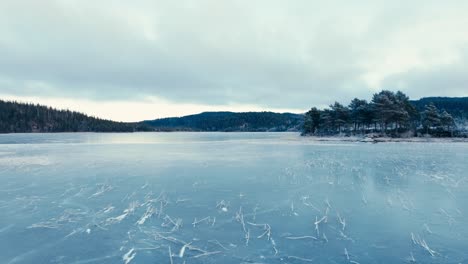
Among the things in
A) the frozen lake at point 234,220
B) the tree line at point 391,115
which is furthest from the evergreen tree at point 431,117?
the frozen lake at point 234,220

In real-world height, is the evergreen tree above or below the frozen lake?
above

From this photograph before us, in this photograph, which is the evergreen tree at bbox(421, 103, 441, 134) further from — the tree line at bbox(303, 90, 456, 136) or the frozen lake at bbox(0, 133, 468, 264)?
the frozen lake at bbox(0, 133, 468, 264)

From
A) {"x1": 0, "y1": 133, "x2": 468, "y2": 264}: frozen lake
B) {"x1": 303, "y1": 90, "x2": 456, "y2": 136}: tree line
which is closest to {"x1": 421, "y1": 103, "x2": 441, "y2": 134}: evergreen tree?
{"x1": 303, "y1": 90, "x2": 456, "y2": 136}: tree line

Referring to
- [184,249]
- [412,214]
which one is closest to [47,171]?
[184,249]

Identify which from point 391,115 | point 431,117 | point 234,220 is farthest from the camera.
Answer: point 391,115

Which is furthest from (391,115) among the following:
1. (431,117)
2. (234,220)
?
(234,220)

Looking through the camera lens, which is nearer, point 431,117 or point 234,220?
point 234,220

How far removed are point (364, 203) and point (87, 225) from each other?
1030 centimetres

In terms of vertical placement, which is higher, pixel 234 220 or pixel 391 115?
pixel 391 115

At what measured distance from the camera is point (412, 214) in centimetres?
969

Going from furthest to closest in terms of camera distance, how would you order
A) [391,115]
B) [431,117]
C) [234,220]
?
[391,115] < [431,117] < [234,220]

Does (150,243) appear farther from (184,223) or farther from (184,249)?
(184,223)

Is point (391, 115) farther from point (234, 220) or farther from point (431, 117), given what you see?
point (234, 220)

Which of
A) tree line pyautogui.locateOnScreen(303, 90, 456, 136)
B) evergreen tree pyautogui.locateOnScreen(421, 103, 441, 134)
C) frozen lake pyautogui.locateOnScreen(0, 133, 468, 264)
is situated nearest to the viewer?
frozen lake pyautogui.locateOnScreen(0, 133, 468, 264)
